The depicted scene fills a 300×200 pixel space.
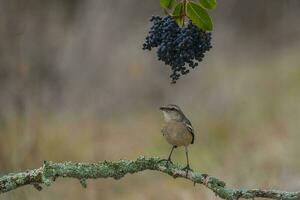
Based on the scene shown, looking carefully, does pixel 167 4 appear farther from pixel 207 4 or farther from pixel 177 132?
pixel 177 132

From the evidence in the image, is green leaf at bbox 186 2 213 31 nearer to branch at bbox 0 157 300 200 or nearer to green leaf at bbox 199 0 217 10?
green leaf at bbox 199 0 217 10

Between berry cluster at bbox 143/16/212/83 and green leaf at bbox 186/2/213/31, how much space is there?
0.07ft

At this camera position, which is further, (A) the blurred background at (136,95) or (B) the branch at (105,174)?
(A) the blurred background at (136,95)

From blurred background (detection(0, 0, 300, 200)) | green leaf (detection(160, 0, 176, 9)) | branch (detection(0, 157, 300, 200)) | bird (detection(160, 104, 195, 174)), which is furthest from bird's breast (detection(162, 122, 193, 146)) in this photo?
blurred background (detection(0, 0, 300, 200))

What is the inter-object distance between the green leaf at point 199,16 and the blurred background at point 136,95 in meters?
3.05

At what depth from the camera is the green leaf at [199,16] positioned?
2449 millimetres

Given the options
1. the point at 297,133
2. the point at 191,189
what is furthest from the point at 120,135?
the point at 191,189

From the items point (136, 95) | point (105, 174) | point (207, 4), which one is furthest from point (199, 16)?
point (136, 95)

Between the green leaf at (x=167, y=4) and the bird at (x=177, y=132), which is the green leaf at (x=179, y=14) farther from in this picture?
the bird at (x=177, y=132)

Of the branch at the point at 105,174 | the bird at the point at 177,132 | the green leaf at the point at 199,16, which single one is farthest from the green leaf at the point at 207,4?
the bird at the point at 177,132

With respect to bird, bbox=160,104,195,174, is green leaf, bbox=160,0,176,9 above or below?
below

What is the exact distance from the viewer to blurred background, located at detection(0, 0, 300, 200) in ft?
22.5

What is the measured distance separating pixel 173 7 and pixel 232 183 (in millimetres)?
3537

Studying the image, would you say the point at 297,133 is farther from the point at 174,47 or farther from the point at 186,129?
the point at 174,47
